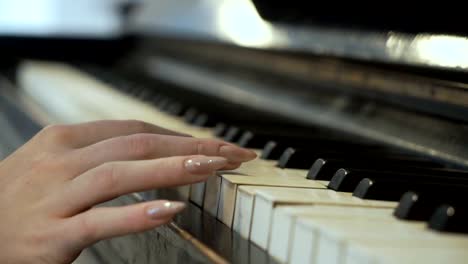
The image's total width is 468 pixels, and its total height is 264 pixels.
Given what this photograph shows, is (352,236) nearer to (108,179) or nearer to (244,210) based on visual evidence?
(244,210)

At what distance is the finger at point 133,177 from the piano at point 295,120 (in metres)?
0.04

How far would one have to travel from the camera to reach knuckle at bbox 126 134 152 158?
0.91 metres

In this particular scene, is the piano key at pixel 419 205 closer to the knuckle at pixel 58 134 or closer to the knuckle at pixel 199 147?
the knuckle at pixel 199 147

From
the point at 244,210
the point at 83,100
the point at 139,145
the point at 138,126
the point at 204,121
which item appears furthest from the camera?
the point at 83,100

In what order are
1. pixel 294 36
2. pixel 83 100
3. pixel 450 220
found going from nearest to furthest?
pixel 450 220
pixel 294 36
pixel 83 100

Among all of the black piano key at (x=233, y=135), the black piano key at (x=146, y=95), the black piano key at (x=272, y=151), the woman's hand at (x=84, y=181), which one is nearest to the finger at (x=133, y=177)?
A: the woman's hand at (x=84, y=181)

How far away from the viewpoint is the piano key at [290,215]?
28.0 inches

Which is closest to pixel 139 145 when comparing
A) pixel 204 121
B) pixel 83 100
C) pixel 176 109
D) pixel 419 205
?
pixel 419 205

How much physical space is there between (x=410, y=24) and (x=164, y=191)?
20.2 inches

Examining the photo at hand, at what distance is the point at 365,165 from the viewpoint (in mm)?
988

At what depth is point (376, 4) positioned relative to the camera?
1351 mm

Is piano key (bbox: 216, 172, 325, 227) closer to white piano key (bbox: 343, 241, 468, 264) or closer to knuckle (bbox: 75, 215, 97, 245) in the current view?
knuckle (bbox: 75, 215, 97, 245)

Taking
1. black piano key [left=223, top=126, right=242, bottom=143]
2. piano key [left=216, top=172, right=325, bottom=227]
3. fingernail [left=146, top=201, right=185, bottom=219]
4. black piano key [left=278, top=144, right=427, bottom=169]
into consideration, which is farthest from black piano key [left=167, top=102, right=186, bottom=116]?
fingernail [left=146, top=201, right=185, bottom=219]

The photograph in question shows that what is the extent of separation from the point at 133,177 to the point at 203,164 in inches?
3.1
